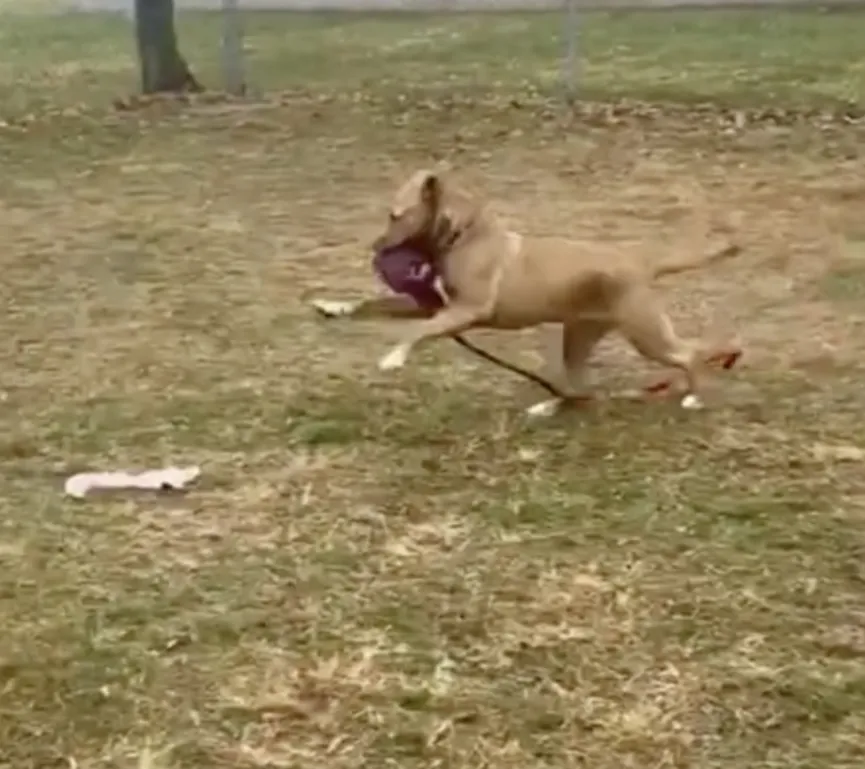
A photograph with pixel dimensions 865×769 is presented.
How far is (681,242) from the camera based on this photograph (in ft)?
25.9

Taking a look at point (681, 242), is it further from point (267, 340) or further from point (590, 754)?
point (590, 754)

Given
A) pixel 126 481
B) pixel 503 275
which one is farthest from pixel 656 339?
pixel 126 481

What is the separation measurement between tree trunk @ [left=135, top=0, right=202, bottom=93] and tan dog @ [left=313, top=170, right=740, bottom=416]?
7.64 m

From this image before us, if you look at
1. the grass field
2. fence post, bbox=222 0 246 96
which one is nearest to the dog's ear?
the grass field

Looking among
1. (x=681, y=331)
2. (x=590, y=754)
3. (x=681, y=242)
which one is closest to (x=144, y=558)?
(x=590, y=754)

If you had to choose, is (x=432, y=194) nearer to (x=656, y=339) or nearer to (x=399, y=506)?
(x=656, y=339)

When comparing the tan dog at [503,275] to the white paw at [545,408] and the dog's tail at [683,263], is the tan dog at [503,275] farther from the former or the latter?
the white paw at [545,408]

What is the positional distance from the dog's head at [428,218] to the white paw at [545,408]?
1.83ft

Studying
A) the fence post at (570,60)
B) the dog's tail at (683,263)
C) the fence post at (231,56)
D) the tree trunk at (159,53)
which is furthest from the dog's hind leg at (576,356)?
the tree trunk at (159,53)

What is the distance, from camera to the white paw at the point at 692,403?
5633mm

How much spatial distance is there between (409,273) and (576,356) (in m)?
0.60

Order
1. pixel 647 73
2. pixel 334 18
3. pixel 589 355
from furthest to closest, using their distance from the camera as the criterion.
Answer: pixel 334 18
pixel 647 73
pixel 589 355

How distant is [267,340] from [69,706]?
2.80 m

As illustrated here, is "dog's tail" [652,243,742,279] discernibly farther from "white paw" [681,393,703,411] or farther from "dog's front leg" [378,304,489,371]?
"dog's front leg" [378,304,489,371]
